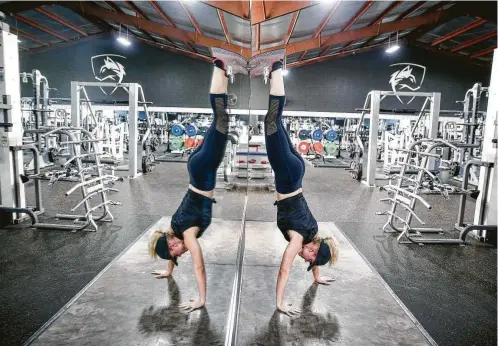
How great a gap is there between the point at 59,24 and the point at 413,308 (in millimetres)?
4699

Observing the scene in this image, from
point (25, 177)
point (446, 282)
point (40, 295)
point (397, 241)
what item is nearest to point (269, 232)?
point (397, 241)

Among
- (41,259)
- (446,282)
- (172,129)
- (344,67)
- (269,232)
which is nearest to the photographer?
(446,282)

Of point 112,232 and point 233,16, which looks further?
point 112,232

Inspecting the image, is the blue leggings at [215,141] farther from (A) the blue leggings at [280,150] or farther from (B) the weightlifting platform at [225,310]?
(B) the weightlifting platform at [225,310]

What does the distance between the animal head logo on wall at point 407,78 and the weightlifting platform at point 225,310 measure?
9597 mm

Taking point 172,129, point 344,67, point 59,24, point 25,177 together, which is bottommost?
point 25,177

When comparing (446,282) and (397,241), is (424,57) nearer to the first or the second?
(397,241)

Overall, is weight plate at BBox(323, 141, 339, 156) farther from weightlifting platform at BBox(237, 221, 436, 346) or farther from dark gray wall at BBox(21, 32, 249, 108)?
weightlifting platform at BBox(237, 221, 436, 346)

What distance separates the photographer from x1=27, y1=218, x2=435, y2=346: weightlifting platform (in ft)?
5.29

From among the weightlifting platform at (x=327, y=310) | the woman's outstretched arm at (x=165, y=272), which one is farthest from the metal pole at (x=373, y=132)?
the woman's outstretched arm at (x=165, y=272)

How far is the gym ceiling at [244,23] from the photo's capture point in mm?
1811

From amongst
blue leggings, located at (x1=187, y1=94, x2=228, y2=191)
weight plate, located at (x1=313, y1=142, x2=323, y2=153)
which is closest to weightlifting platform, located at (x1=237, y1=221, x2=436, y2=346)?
blue leggings, located at (x1=187, y1=94, x2=228, y2=191)

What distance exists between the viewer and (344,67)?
10906 millimetres

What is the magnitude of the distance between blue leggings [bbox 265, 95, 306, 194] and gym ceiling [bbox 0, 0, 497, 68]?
41cm
